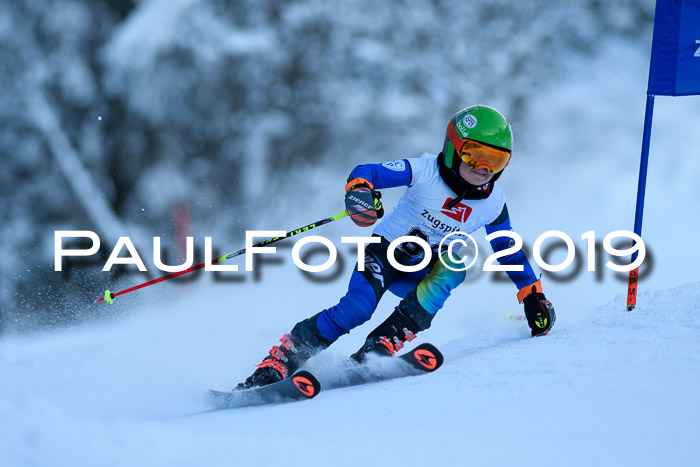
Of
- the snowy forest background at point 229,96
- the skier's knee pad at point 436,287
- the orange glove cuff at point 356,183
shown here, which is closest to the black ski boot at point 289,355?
the skier's knee pad at point 436,287

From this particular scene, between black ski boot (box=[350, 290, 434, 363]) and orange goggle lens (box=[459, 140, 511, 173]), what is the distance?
0.71 meters

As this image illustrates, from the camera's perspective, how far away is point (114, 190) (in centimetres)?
1083

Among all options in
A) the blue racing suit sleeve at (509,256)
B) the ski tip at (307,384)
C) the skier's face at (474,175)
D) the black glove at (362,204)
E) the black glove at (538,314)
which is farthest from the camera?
the blue racing suit sleeve at (509,256)

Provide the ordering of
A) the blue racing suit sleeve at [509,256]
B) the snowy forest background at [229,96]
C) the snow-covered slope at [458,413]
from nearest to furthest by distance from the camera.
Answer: the snow-covered slope at [458,413]
the blue racing suit sleeve at [509,256]
the snowy forest background at [229,96]

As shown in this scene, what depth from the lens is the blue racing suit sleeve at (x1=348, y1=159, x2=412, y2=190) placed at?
3.13 m

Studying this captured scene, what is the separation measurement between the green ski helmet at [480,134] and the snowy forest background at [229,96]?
23.0 feet

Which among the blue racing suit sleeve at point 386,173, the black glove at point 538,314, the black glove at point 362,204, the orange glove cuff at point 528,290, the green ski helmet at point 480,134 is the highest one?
the green ski helmet at point 480,134

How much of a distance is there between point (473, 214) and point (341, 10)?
28.8 ft

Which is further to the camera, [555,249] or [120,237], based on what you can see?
[120,237]

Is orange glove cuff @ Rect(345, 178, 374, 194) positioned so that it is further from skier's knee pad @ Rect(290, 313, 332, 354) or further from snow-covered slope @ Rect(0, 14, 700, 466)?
snow-covered slope @ Rect(0, 14, 700, 466)

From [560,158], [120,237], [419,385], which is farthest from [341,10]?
[419,385]

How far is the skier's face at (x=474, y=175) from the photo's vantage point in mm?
3109

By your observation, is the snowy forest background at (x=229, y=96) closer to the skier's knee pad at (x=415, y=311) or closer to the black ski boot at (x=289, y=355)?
the skier's knee pad at (x=415, y=311)

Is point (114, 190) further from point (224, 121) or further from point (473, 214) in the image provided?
point (473, 214)
